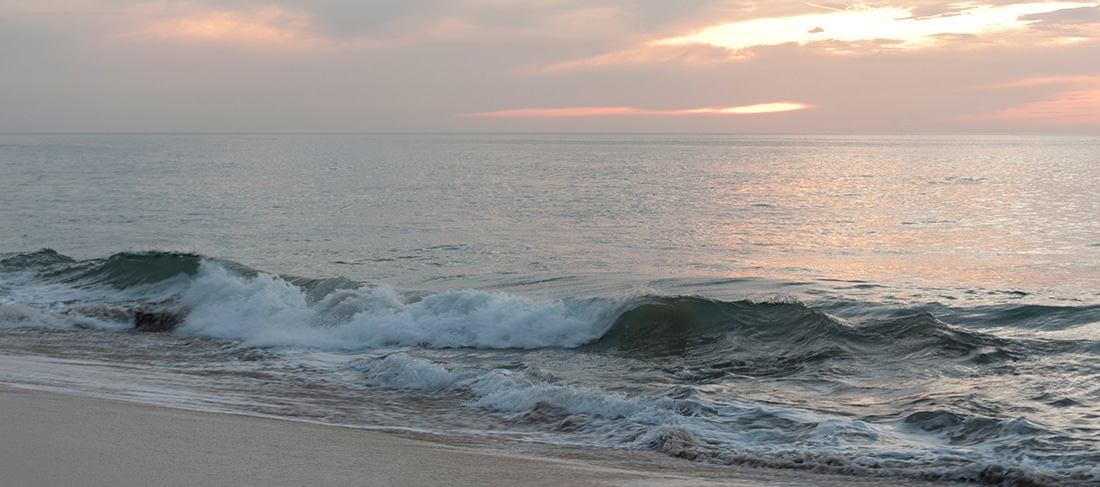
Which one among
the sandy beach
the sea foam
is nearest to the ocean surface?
the sea foam

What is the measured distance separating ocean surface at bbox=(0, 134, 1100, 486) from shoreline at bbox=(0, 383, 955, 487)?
452mm

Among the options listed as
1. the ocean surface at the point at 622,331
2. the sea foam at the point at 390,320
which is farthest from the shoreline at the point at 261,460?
the sea foam at the point at 390,320

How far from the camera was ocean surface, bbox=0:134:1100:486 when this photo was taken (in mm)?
7926

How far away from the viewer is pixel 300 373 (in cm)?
1109

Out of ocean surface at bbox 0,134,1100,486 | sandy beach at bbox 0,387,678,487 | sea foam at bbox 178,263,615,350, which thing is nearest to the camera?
sandy beach at bbox 0,387,678,487

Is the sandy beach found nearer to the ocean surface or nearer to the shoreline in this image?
the shoreline

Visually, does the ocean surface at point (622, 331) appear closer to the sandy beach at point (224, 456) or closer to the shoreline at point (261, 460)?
the shoreline at point (261, 460)

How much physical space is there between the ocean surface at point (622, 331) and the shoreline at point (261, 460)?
0.45m

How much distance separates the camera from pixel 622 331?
13.3 metres

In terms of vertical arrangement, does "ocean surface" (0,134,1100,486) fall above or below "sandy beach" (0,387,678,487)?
below

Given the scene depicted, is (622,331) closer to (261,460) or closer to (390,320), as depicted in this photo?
(390,320)

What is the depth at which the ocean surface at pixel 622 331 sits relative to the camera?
793cm

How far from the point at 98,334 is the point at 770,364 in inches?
416

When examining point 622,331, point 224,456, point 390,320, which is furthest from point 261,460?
point 622,331
